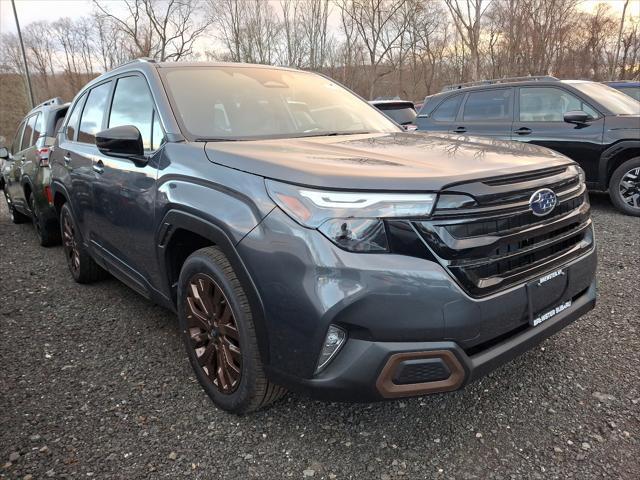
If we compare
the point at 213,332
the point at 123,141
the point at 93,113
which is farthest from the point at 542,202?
the point at 93,113

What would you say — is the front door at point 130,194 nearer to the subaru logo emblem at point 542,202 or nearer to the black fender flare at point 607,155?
the subaru logo emblem at point 542,202

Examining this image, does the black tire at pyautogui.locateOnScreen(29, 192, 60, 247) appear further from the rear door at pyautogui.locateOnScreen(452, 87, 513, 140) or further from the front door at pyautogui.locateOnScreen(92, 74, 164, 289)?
the rear door at pyautogui.locateOnScreen(452, 87, 513, 140)

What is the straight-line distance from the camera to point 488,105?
7176 millimetres

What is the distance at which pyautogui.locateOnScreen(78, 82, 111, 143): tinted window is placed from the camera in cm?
357

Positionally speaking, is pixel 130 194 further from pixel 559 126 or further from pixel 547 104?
pixel 547 104

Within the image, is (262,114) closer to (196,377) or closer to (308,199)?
(308,199)

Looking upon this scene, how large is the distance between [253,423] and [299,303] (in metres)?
0.86

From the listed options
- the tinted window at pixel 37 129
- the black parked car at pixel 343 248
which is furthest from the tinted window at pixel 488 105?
the tinted window at pixel 37 129

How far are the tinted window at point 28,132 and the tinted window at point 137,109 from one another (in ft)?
13.4

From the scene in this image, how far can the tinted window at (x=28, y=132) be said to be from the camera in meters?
6.52

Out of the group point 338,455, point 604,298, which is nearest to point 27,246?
point 338,455

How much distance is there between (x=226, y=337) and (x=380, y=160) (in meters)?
1.07

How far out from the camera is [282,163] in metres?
1.90

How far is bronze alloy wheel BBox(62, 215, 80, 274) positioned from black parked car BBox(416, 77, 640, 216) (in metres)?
5.77
